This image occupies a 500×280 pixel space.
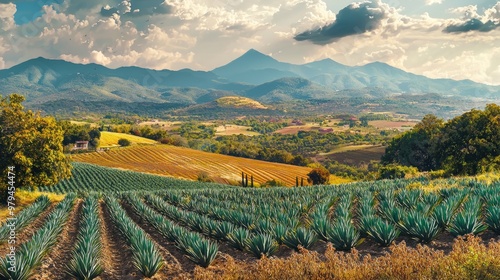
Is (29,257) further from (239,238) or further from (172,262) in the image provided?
(239,238)

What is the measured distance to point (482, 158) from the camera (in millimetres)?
38812

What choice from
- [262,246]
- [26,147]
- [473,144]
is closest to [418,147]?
[473,144]

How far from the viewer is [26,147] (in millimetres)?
24828

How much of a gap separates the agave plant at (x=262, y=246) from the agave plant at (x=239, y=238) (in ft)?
1.84

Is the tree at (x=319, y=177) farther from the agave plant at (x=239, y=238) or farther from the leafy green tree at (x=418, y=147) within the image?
the agave plant at (x=239, y=238)

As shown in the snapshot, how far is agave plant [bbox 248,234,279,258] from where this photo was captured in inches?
414

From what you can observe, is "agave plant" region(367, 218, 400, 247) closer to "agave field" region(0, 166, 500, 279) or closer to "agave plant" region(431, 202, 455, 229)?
"agave field" region(0, 166, 500, 279)

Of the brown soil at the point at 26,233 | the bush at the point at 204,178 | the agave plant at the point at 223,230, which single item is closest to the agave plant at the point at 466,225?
the agave plant at the point at 223,230

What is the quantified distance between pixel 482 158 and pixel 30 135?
42.7 metres

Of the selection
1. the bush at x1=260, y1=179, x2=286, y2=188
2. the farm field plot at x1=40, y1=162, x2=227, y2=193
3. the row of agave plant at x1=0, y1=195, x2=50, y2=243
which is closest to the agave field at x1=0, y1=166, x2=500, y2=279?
the row of agave plant at x1=0, y1=195, x2=50, y2=243

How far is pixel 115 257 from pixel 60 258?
177cm

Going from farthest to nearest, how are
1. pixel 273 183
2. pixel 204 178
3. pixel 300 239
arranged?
pixel 204 178 < pixel 273 183 < pixel 300 239

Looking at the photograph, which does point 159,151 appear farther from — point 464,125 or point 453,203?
point 453,203

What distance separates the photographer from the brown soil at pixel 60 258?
401 inches
